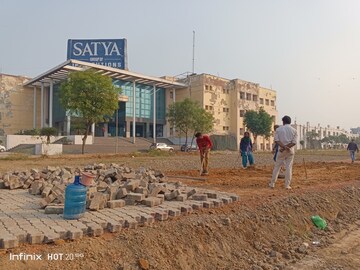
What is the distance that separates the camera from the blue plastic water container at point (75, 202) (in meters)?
4.44

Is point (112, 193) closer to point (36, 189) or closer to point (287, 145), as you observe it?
point (36, 189)

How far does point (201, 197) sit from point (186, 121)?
3918 cm

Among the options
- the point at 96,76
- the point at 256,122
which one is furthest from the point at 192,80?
the point at 96,76

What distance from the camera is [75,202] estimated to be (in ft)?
14.6

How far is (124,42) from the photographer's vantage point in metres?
48.6

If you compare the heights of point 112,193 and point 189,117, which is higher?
point 189,117

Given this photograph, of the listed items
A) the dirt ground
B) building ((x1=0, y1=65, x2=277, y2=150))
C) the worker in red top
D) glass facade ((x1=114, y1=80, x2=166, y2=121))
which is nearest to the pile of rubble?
the dirt ground

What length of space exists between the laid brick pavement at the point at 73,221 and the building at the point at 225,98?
53.4 metres

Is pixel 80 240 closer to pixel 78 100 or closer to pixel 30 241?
pixel 30 241

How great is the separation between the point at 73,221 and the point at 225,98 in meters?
60.3

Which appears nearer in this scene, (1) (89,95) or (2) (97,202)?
(2) (97,202)

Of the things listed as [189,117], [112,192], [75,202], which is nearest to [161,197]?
[112,192]

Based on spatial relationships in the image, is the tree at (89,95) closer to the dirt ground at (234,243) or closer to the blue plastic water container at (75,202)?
the dirt ground at (234,243)

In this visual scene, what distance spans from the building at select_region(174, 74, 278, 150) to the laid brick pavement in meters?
53.4
